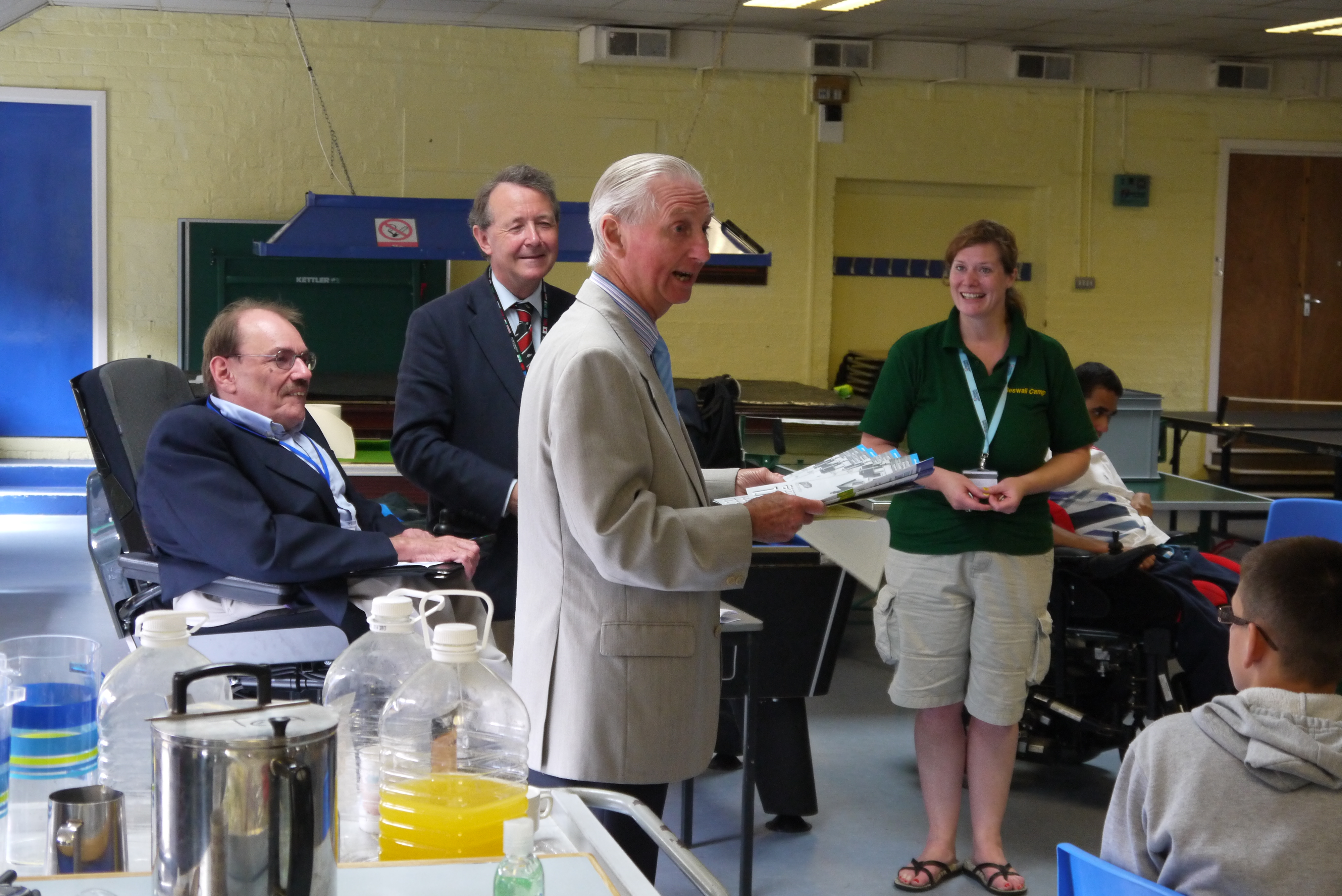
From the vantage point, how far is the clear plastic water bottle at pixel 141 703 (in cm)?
143

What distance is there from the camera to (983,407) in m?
3.12

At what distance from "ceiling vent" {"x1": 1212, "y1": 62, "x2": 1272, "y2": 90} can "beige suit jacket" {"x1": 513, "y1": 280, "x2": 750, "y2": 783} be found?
32.3 ft

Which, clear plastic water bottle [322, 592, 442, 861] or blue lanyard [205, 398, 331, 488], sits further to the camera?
blue lanyard [205, 398, 331, 488]

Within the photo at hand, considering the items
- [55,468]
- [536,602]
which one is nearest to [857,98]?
[55,468]

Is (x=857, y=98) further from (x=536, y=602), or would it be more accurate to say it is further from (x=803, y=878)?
(x=536, y=602)

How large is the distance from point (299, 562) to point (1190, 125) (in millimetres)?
9715

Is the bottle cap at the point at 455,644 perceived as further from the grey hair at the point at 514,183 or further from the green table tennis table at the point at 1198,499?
the green table tennis table at the point at 1198,499

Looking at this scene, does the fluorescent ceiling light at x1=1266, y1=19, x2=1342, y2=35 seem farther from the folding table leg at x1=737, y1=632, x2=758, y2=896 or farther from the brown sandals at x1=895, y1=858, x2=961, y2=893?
the folding table leg at x1=737, y1=632, x2=758, y2=896

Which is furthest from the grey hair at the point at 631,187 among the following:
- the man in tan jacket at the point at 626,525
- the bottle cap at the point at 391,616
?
the bottle cap at the point at 391,616

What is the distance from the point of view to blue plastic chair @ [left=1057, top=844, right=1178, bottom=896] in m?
1.42

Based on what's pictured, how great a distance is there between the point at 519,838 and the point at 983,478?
2.02 m

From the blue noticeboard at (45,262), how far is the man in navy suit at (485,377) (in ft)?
23.5

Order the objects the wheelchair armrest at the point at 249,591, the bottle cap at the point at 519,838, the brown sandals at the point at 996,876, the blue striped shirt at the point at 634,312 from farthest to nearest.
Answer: the brown sandals at the point at 996,876 → the wheelchair armrest at the point at 249,591 → the blue striped shirt at the point at 634,312 → the bottle cap at the point at 519,838

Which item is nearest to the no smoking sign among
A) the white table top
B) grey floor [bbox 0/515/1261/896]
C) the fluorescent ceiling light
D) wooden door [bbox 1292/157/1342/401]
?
grey floor [bbox 0/515/1261/896]
